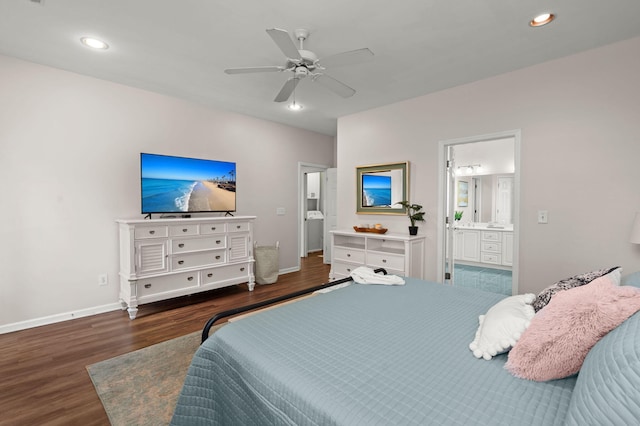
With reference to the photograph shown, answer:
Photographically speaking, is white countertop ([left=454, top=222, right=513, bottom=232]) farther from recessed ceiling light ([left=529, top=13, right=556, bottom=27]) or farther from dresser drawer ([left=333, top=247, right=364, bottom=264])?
recessed ceiling light ([left=529, top=13, right=556, bottom=27])

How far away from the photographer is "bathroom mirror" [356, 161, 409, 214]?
4.20 metres

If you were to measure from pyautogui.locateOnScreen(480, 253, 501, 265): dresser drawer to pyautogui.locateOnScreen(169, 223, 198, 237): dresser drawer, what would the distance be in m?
Result: 5.16

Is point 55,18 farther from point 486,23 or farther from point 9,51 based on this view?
point 486,23

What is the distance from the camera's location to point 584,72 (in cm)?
279

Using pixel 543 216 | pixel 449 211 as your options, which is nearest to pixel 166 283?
pixel 449 211

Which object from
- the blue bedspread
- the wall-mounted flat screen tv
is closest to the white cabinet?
the blue bedspread

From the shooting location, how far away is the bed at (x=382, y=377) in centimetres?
82

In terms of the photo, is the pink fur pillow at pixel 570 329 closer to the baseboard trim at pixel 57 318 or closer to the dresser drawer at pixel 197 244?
the dresser drawer at pixel 197 244

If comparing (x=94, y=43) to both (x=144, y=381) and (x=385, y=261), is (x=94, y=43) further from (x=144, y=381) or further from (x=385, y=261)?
(x=385, y=261)

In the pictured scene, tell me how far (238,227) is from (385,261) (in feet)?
6.87

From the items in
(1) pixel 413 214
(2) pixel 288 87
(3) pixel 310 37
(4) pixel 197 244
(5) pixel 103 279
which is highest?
(3) pixel 310 37

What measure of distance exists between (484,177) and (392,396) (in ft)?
19.7

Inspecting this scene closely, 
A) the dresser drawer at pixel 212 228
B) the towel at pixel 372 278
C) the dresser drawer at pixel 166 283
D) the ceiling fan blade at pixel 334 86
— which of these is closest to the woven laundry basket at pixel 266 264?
the dresser drawer at pixel 212 228

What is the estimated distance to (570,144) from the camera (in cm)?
288
